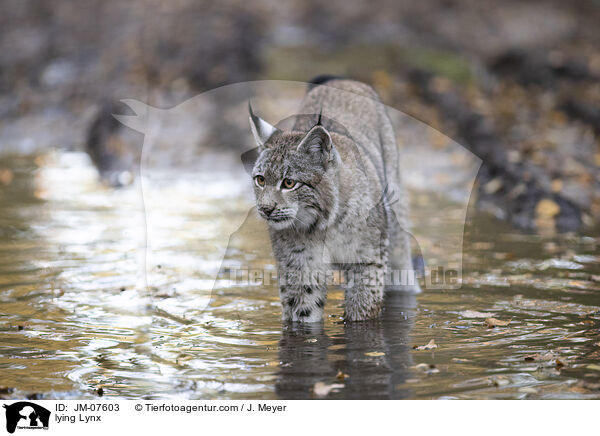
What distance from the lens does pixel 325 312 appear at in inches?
264

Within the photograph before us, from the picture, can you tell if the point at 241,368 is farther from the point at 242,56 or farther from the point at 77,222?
the point at 242,56

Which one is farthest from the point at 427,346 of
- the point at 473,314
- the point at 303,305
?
the point at 303,305

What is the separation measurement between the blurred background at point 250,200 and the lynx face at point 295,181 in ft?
2.09

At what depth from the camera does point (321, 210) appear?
5.95m

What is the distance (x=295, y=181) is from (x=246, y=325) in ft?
4.21

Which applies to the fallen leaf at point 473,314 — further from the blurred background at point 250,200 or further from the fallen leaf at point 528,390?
the fallen leaf at point 528,390

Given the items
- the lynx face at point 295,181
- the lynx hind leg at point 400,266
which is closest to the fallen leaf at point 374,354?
the lynx face at point 295,181

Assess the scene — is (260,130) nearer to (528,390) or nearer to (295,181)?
(295,181)

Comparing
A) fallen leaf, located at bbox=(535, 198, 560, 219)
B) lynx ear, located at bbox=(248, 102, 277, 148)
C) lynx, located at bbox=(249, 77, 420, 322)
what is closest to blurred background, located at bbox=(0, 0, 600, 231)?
fallen leaf, located at bbox=(535, 198, 560, 219)

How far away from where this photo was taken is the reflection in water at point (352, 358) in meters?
5.01

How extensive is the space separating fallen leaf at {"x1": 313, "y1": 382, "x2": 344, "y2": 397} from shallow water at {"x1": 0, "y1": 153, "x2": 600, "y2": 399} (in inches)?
1.5

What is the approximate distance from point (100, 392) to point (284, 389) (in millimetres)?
1098

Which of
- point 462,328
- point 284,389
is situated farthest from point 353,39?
point 284,389

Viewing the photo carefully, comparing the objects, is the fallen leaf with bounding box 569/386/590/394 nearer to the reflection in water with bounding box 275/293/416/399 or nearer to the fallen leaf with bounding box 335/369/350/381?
the reflection in water with bounding box 275/293/416/399
